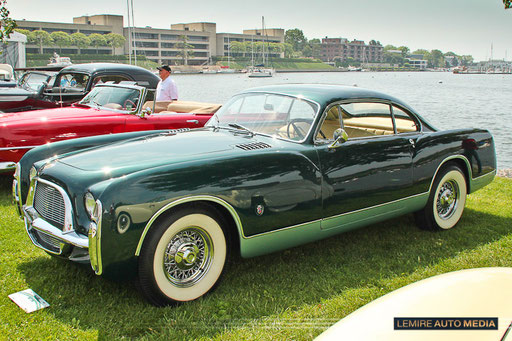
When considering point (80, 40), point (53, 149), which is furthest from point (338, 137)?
point (80, 40)

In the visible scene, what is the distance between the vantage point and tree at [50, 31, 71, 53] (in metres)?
104

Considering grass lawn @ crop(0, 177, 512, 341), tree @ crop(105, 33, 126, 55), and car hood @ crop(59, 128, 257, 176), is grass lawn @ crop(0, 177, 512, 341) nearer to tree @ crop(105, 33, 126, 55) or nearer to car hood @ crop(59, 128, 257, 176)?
car hood @ crop(59, 128, 257, 176)

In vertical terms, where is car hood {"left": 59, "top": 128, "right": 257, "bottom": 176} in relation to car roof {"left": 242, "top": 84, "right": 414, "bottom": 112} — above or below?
below

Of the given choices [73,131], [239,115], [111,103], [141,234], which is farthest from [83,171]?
[111,103]

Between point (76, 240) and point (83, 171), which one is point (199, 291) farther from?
point (83, 171)

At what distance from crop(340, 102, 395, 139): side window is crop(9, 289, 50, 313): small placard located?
3.17m

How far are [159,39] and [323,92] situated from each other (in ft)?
412

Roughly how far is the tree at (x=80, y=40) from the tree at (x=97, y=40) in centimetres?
102

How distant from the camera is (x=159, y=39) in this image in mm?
123500

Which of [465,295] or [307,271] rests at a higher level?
[465,295]

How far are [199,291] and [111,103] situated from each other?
4624mm

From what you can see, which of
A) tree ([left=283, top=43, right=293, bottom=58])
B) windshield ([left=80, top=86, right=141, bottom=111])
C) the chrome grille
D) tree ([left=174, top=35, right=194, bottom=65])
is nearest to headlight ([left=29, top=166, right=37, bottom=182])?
the chrome grille

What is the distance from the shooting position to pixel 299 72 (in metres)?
138

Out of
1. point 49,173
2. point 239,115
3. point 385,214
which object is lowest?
point 385,214
